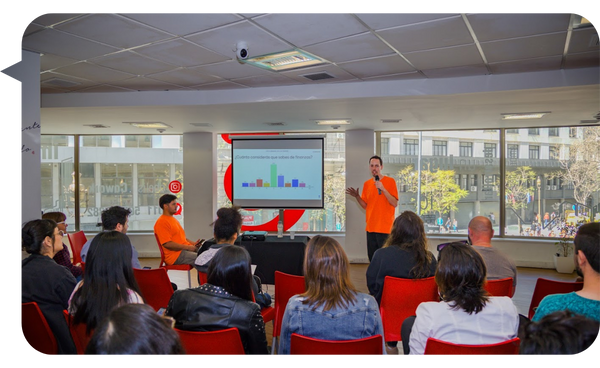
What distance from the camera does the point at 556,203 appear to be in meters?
7.55

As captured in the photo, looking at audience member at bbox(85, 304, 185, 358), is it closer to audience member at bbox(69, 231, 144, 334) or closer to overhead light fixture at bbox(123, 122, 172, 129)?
audience member at bbox(69, 231, 144, 334)

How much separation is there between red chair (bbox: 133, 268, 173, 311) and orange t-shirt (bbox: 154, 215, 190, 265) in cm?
171

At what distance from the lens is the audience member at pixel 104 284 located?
6.65ft

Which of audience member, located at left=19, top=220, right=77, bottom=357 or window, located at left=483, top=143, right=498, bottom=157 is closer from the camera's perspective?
audience member, located at left=19, top=220, right=77, bottom=357

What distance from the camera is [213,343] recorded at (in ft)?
5.89

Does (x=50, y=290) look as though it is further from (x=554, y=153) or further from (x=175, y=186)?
(x=554, y=153)

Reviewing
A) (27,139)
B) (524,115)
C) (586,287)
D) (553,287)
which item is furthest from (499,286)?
(524,115)

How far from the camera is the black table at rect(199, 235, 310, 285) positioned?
15.6 ft

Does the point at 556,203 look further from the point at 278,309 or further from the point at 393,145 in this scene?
the point at 278,309

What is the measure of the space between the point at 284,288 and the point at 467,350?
1.67 meters

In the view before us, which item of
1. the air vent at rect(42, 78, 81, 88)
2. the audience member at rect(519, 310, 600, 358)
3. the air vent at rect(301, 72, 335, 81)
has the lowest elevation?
the audience member at rect(519, 310, 600, 358)

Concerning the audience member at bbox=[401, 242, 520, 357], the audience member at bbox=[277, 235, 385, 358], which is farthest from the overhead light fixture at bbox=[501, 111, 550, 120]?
the audience member at bbox=[277, 235, 385, 358]

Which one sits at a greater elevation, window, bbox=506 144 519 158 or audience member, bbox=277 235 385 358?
window, bbox=506 144 519 158
